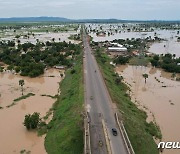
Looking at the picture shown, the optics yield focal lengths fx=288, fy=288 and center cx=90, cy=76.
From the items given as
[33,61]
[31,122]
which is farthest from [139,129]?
[33,61]

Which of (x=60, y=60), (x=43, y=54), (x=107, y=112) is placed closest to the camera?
(x=107, y=112)

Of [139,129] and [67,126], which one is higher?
[67,126]

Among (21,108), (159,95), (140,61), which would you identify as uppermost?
(140,61)

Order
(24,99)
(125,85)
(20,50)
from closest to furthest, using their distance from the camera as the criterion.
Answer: (24,99) < (125,85) < (20,50)

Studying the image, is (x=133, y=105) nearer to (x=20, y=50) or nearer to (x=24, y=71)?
(x=24, y=71)

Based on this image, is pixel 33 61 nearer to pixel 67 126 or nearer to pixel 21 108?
pixel 21 108

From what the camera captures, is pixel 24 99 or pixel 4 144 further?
pixel 24 99

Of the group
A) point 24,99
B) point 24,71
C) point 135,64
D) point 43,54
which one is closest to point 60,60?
point 43,54
